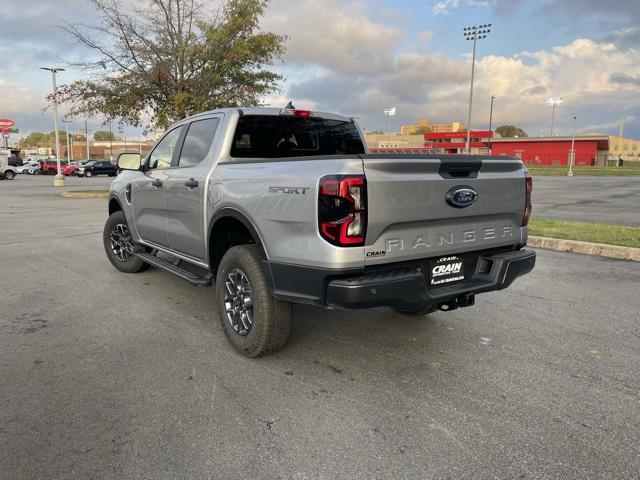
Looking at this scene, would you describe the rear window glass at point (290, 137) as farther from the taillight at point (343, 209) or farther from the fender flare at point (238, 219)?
the taillight at point (343, 209)

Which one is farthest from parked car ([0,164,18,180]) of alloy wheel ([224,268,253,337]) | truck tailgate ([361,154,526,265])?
truck tailgate ([361,154,526,265])

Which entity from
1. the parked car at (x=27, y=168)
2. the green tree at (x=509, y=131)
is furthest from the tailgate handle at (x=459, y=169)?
the green tree at (x=509, y=131)

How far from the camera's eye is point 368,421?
9.40 ft

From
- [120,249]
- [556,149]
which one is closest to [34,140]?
[556,149]

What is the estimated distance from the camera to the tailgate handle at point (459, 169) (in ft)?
10.6

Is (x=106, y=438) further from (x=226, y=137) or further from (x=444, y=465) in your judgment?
(x=226, y=137)

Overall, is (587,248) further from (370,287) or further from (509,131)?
(509,131)

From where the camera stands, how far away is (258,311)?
3494 millimetres

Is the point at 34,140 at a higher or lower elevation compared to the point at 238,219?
higher

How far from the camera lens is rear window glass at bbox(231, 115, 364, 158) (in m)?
4.35

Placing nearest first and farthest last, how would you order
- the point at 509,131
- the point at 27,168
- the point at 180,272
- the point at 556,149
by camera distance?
the point at 180,272 → the point at 27,168 → the point at 556,149 → the point at 509,131

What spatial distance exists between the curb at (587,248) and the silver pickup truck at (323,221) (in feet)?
15.2

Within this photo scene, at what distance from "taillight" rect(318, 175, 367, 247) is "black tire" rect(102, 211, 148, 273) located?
13.1 feet

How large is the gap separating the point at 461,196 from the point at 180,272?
2.72m
